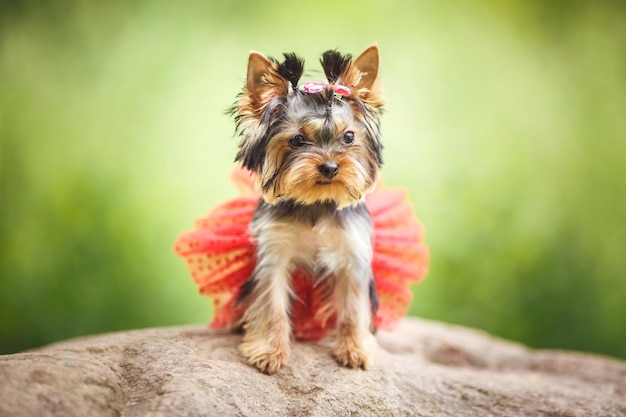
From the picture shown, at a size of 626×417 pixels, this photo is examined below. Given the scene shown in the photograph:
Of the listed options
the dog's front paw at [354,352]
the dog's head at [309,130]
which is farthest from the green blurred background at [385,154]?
the dog's front paw at [354,352]

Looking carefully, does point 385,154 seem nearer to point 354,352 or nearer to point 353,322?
point 353,322

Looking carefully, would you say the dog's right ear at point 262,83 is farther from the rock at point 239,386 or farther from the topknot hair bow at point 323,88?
the rock at point 239,386

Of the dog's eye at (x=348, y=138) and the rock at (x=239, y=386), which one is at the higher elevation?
the dog's eye at (x=348, y=138)

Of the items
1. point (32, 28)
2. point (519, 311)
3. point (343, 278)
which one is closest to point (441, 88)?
point (519, 311)

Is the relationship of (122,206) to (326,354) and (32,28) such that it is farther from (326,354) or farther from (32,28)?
(326,354)

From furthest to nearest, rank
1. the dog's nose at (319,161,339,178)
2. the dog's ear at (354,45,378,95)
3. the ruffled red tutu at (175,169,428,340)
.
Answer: the ruffled red tutu at (175,169,428,340), the dog's ear at (354,45,378,95), the dog's nose at (319,161,339,178)

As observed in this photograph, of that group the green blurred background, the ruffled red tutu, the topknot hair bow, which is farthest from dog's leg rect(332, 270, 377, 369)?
the green blurred background

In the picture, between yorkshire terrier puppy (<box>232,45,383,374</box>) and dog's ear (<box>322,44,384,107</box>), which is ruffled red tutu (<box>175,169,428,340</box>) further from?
dog's ear (<box>322,44,384,107</box>)

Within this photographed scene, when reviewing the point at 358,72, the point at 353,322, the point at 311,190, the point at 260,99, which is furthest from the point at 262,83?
the point at 353,322
